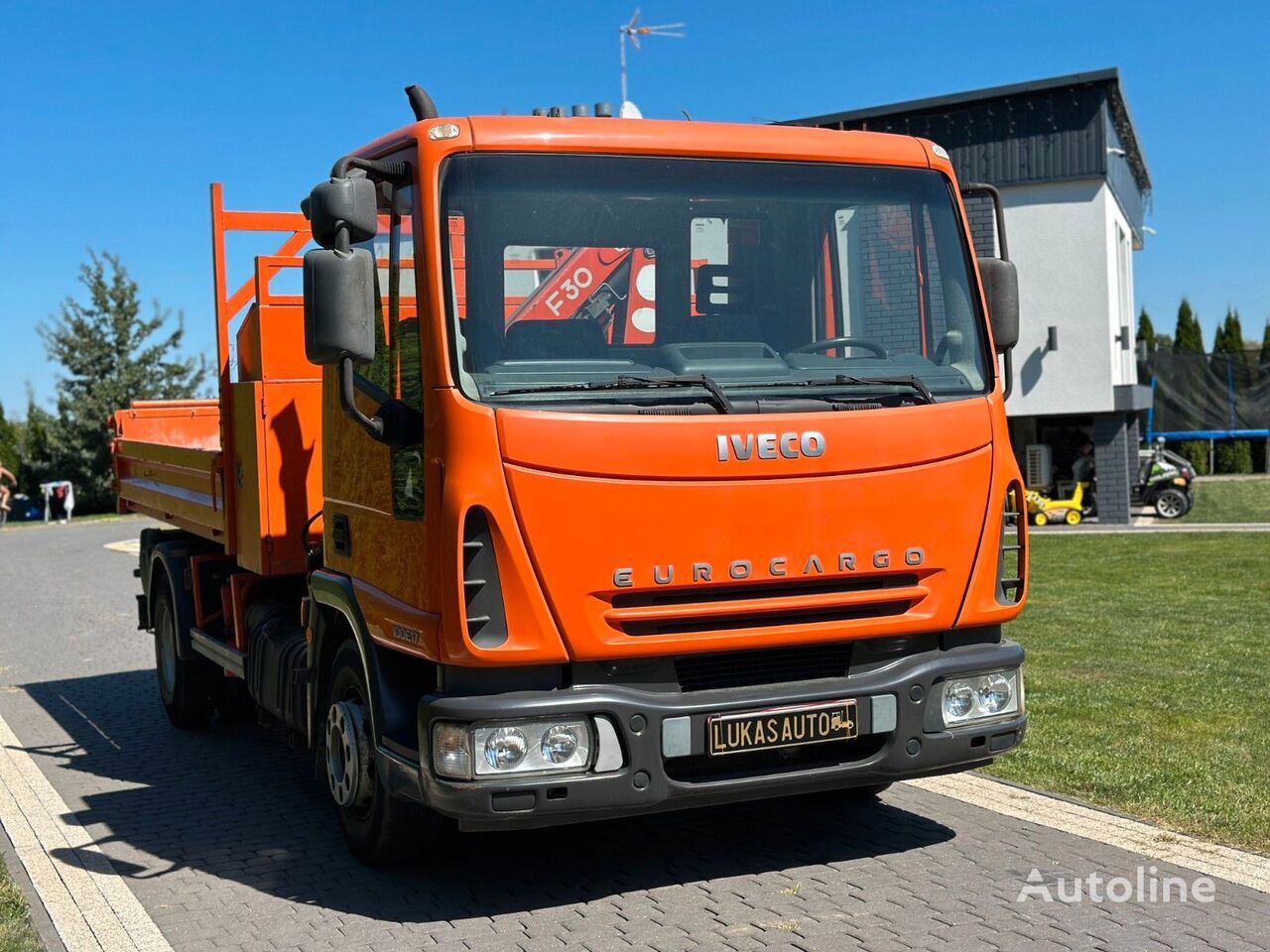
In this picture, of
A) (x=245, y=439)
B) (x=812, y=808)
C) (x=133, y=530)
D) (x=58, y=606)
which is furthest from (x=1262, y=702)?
(x=133, y=530)

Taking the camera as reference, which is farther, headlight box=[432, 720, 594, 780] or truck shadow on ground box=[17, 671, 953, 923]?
truck shadow on ground box=[17, 671, 953, 923]

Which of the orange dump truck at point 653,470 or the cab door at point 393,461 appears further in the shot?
the cab door at point 393,461

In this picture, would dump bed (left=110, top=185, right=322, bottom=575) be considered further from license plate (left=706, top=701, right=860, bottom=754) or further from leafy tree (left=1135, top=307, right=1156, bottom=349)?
leafy tree (left=1135, top=307, right=1156, bottom=349)

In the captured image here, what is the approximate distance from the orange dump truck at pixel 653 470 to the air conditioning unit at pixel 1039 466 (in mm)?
19605

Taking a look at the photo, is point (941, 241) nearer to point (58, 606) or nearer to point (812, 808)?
point (812, 808)

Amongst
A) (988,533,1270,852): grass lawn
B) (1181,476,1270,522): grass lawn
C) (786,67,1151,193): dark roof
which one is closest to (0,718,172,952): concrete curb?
(988,533,1270,852): grass lawn

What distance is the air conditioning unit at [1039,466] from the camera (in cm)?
2500

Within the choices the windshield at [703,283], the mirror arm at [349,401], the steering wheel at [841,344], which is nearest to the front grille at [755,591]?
the windshield at [703,283]

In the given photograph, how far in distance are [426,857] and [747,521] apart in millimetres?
2007

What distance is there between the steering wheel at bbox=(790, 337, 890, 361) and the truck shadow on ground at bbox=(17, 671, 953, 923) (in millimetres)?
2015

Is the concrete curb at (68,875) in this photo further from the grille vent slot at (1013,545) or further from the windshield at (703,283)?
the grille vent slot at (1013,545)

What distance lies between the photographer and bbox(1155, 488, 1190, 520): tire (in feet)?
80.1

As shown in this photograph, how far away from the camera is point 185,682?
9.27 m

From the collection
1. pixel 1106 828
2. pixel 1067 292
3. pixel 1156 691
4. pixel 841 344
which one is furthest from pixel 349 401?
pixel 1067 292
